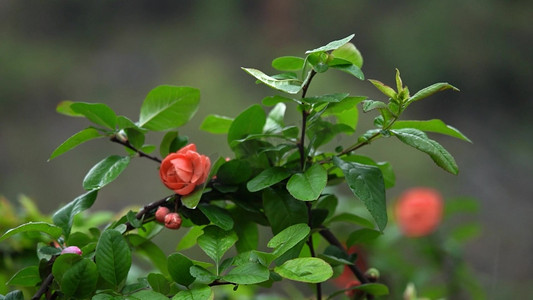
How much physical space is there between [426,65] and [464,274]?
3.26 feet

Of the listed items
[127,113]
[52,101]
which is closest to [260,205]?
[127,113]

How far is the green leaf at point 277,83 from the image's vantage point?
1.08ft

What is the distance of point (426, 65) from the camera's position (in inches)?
69.9

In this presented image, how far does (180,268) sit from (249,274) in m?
0.04

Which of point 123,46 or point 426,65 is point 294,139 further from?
point 123,46

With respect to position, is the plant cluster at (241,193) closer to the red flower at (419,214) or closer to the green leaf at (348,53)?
the green leaf at (348,53)

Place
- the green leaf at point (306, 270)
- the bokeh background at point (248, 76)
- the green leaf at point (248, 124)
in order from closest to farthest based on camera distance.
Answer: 1. the green leaf at point (306, 270)
2. the green leaf at point (248, 124)
3. the bokeh background at point (248, 76)

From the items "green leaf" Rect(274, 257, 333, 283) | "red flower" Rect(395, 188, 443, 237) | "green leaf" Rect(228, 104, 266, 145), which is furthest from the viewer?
"red flower" Rect(395, 188, 443, 237)

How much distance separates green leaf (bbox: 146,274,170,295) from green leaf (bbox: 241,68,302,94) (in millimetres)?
130

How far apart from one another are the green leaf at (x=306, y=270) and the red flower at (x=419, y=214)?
2.21 ft

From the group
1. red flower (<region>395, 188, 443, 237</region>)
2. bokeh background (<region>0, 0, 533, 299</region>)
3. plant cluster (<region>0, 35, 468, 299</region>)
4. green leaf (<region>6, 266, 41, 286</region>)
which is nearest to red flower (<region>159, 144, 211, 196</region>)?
plant cluster (<region>0, 35, 468, 299</region>)

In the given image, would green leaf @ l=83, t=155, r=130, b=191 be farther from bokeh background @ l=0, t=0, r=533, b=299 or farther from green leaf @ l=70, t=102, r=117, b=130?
bokeh background @ l=0, t=0, r=533, b=299


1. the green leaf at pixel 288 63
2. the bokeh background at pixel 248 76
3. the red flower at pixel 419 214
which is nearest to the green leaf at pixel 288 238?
the green leaf at pixel 288 63

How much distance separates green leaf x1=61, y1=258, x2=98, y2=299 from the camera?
1.09ft
